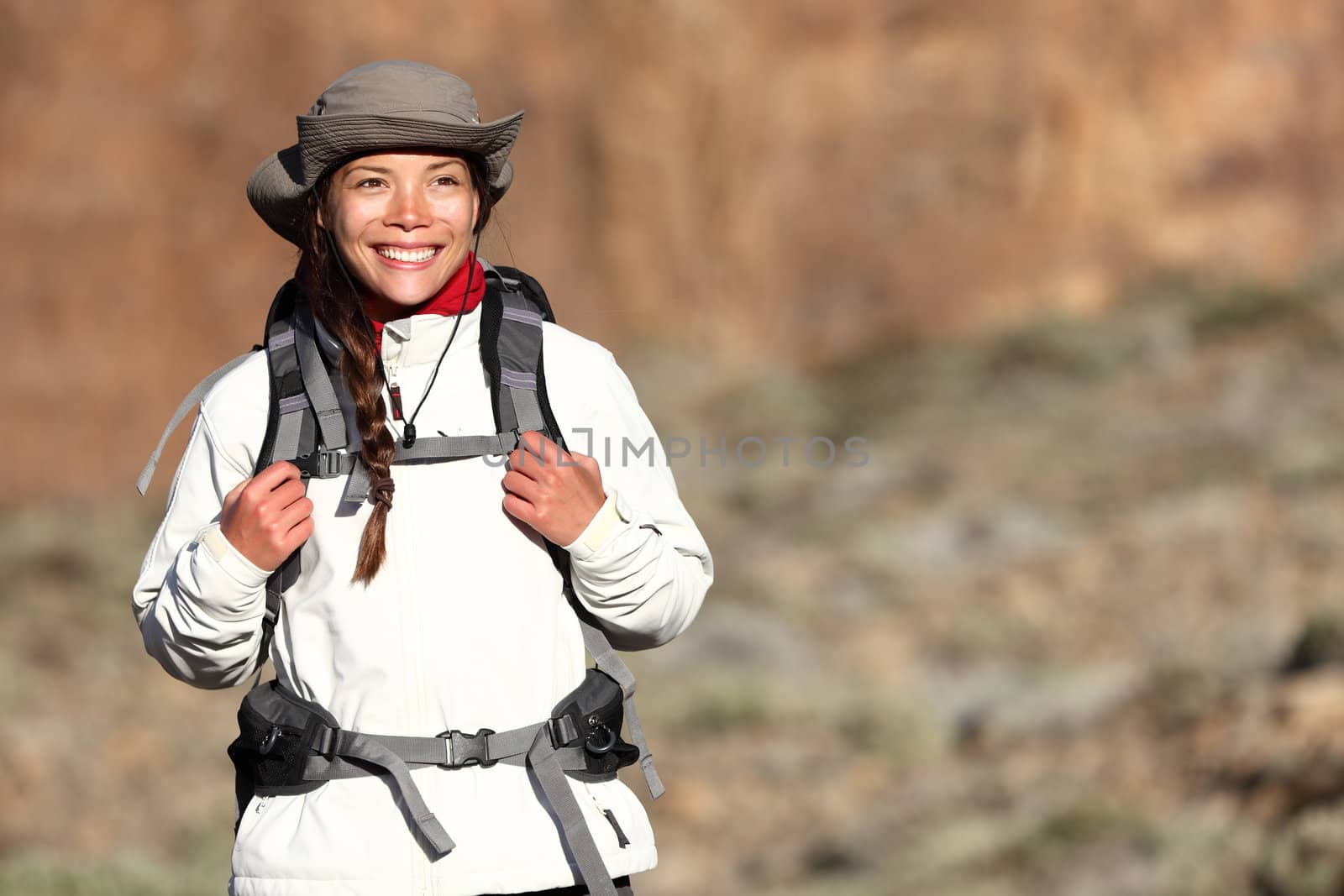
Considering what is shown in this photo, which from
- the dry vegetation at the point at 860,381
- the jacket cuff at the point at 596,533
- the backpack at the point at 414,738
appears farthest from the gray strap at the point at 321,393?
the dry vegetation at the point at 860,381

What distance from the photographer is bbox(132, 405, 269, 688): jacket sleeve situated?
2008mm

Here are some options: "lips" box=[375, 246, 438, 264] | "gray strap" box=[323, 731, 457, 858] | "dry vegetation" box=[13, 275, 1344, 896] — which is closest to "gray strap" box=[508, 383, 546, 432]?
"lips" box=[375, 246, 438, 264]

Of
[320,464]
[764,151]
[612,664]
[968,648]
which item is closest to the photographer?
[320,464]

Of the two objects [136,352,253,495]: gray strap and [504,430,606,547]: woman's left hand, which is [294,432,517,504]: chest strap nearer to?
[504,430,606,547]: woman's left hand

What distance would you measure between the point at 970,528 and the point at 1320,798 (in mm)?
5910

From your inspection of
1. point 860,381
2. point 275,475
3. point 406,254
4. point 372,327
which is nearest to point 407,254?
point 406,254

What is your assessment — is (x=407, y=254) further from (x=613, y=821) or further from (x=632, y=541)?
(x=613, y=821)

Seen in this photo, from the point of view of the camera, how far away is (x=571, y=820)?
2006 mm

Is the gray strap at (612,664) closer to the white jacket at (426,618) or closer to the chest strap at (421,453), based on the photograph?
the white jacket at (426,618)

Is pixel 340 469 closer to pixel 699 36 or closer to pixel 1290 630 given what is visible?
pixel 1290 630

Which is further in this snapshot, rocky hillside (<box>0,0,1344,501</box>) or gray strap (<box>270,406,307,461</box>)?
rocky hillside (<box>0,0,1344,501</box>)

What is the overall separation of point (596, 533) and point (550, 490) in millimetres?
80

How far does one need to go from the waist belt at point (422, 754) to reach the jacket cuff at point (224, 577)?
15 cm

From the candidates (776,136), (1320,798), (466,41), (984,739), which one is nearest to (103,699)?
(984,739)
